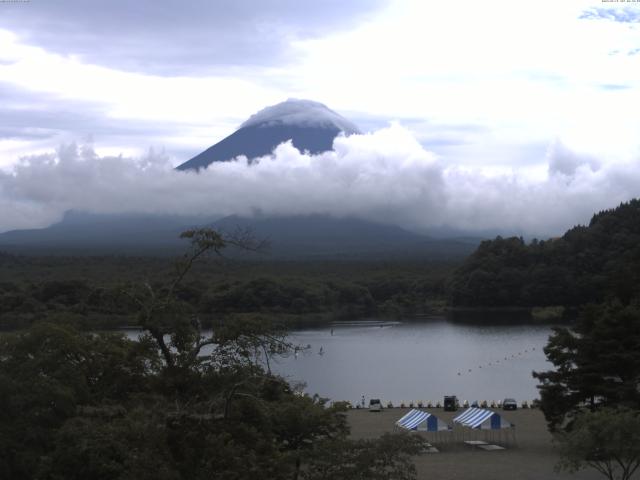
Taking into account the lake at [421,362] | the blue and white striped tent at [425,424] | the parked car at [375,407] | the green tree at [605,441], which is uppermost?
the green tree at [605,441]

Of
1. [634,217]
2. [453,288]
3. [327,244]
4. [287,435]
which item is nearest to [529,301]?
[453,288]

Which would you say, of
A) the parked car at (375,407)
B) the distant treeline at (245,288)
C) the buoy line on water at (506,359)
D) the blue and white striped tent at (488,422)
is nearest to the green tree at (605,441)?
the blue and white striped tent at (488,422)

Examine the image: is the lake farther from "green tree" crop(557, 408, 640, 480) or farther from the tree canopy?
the tree canopy

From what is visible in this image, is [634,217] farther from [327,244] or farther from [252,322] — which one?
[327,244]

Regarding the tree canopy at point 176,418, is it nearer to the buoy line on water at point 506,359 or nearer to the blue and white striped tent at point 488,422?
the blue and white striped tent at point 488,422

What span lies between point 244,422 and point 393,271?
214 feet

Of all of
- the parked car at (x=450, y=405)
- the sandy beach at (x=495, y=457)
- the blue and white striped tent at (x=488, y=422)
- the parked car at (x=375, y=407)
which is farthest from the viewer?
the parked car at (x=375, y=407)

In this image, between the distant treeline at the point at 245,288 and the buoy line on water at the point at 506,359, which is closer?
the buoy line on water at the point at 506,359

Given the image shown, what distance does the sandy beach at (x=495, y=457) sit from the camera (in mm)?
14062

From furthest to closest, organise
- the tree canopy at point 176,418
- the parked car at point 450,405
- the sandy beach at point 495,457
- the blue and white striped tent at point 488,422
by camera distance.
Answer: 1. the parked car at point 450,405
2. the blue and white striped tent at point 488,422
3. the sandy beach at point 495,457
4. the tree canopy at point 176,418

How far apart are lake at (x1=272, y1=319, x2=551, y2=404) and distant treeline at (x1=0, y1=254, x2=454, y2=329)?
453cm

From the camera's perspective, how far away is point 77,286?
45.1 meters

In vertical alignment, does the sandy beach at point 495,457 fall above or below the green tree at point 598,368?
below

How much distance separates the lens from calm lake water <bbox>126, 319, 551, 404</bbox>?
2675 cm
